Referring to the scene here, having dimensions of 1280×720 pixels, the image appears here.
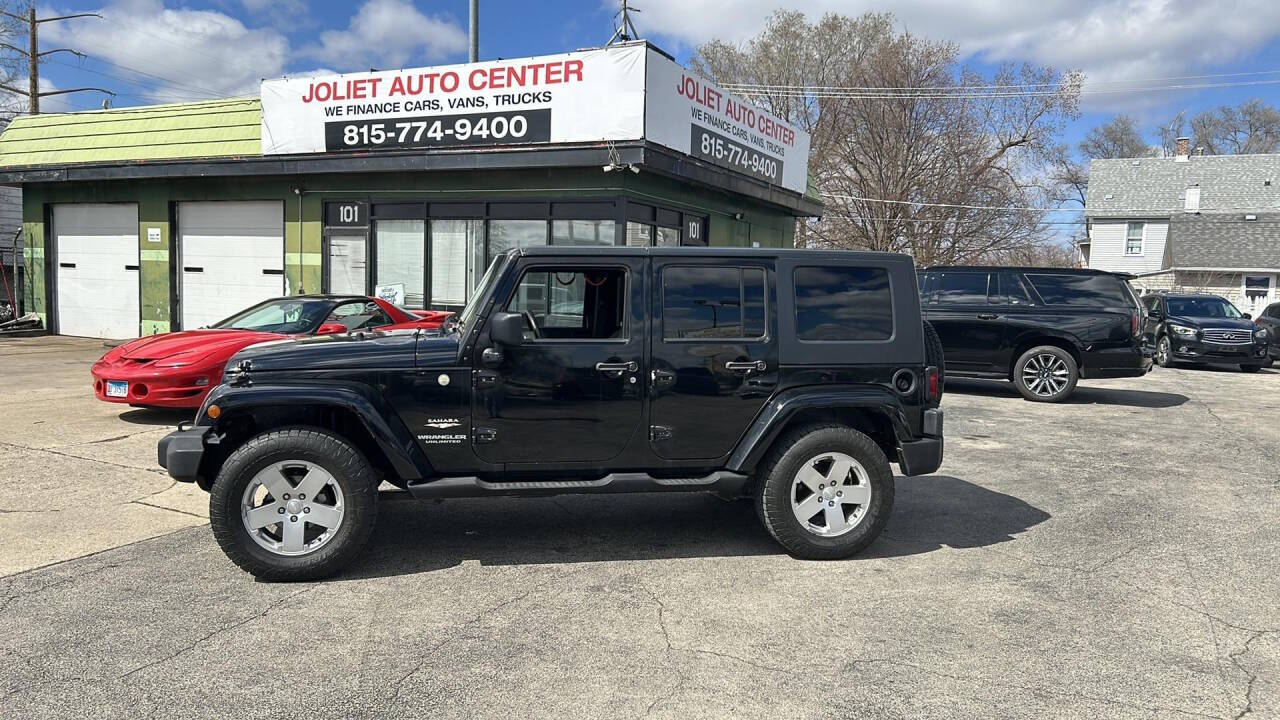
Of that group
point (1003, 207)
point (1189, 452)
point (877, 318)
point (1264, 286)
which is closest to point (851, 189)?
point (1003, 207)

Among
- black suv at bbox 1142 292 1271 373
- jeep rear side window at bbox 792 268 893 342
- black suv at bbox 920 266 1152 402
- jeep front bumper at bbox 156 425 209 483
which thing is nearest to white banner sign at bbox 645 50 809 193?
black suv at bbox 920 266 1152 402

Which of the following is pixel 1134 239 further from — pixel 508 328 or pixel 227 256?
pixel 508 328

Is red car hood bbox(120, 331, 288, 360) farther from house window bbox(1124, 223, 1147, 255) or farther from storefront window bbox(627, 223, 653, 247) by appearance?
house window bbox(1124, 223, 1147, 255)

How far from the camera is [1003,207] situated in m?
36.9

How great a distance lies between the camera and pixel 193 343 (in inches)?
345

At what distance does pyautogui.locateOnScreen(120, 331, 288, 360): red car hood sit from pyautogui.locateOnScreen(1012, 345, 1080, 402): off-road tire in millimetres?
9591

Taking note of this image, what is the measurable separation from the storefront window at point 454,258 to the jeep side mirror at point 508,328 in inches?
385

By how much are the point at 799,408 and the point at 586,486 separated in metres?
1.29

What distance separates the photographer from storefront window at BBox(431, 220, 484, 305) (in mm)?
14289

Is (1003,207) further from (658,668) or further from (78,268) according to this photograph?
(658,668)

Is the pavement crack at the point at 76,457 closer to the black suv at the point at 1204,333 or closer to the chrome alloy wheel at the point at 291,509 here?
the chrome alloy wheel at the point at 291,509

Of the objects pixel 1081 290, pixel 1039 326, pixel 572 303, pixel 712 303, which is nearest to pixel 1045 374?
pixel 1039 326

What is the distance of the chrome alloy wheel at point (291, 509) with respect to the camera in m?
4.64

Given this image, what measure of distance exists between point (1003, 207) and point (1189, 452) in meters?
30.8
